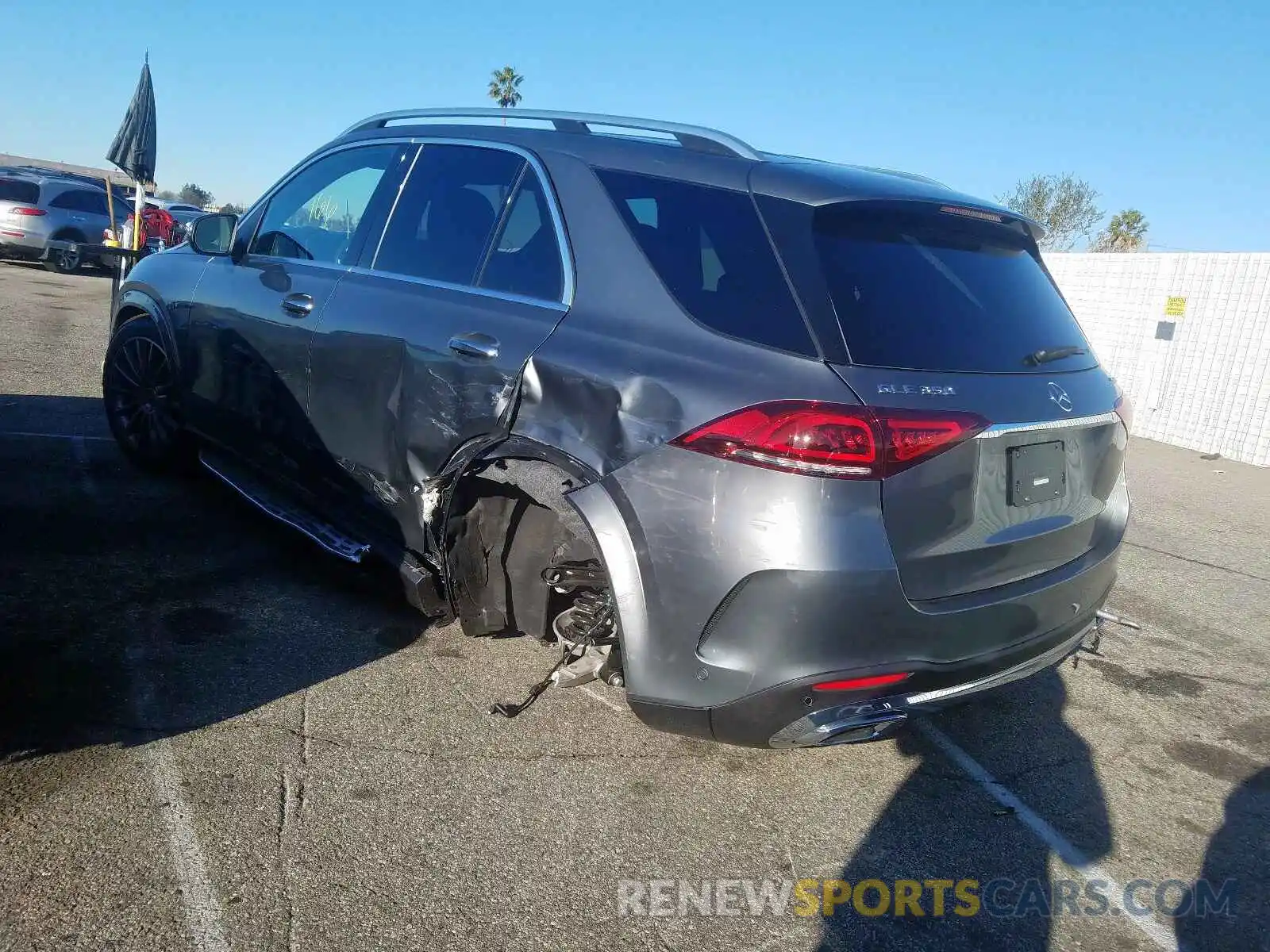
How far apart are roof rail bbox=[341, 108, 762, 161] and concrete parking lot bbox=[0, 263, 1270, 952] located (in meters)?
1.92

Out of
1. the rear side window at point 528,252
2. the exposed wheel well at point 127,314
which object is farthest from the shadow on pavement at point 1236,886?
the exposed wheel well at point 127,314

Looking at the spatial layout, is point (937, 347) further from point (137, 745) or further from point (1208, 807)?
point (137, 745)

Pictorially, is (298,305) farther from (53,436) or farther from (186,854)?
(53,436)

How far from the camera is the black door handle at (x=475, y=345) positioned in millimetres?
3244

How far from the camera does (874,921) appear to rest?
8.65ft

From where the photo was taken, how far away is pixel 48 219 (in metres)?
18.5

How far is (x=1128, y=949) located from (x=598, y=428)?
1.92m

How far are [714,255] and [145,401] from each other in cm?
390

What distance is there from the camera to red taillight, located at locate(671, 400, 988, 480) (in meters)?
2.52

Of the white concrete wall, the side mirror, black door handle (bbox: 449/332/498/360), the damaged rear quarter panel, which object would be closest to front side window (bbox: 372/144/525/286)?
black door handle (bbox: 449/332/498/360)

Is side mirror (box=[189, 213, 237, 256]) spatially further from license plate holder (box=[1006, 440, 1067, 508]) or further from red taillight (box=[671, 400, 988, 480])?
license plate holder (box=[1006, 440, 1067, 508])

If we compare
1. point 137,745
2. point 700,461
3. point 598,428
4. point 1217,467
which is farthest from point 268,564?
point 1217,467

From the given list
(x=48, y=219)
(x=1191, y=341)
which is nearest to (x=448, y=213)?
(x=1191, y=341)

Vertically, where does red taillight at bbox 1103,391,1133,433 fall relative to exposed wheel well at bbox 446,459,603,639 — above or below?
above
